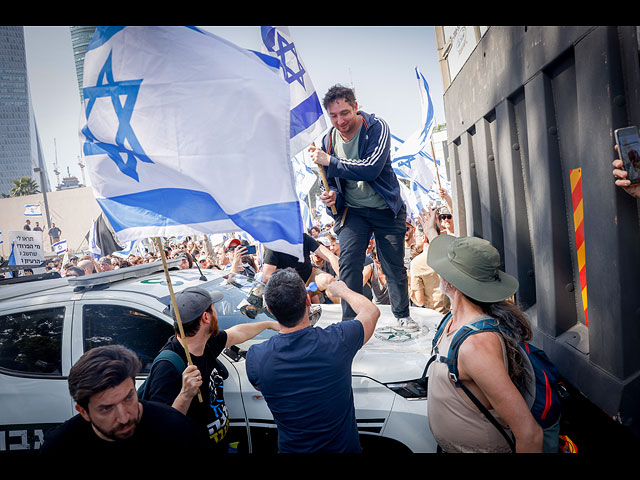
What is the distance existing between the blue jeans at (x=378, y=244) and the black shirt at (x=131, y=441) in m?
1.69

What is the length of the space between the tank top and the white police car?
1.33 feet

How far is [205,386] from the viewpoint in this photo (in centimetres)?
237

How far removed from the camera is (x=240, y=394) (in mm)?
2572

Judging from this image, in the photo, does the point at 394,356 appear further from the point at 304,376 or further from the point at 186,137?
the point at 186,137

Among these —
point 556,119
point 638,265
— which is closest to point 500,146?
point 556,119

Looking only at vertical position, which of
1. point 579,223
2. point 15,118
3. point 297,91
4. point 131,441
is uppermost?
point 15,118

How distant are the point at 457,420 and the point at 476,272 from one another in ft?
2.30

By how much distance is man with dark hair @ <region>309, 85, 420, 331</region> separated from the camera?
2922 mm

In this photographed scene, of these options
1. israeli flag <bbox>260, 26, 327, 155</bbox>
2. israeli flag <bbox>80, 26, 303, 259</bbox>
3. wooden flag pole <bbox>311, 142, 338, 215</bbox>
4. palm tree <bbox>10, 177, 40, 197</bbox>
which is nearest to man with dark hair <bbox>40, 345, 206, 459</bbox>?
israeli flag <bbox>80, 26, 303, 259</bbox>

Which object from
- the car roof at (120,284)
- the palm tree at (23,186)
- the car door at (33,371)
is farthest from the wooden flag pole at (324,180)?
the palm tree at (23,186)

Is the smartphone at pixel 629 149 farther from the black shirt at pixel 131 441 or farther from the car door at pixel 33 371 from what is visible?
the car door at pixel 33 371

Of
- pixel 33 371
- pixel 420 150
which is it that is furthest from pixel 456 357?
pixel 420 150

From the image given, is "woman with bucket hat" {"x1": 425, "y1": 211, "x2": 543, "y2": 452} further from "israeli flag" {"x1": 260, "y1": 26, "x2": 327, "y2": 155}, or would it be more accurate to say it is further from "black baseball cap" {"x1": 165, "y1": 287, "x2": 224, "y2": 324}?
"black baseball cap" {"x1": 165, "y1": 287, "x2": 224, "y2": 324}
